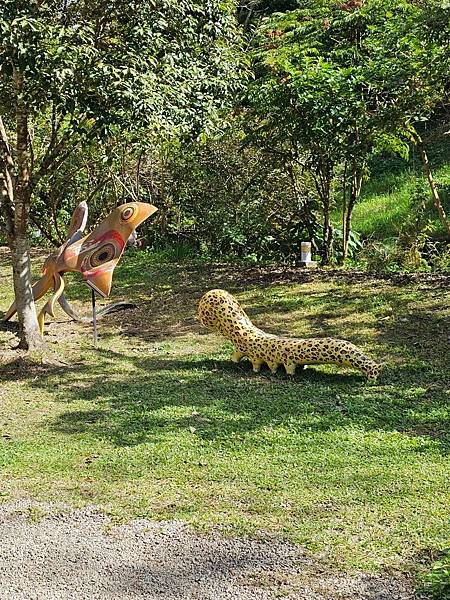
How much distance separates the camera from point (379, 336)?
797 cm

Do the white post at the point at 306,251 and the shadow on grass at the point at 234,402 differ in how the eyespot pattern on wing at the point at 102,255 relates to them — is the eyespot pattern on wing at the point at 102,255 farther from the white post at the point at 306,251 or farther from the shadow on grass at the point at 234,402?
the white post at the point at 306,251

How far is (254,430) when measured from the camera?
18.5ft

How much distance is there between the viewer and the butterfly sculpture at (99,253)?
8078 millimetres

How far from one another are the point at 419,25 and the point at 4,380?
17.7 ft

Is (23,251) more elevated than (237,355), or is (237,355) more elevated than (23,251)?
(23,251)

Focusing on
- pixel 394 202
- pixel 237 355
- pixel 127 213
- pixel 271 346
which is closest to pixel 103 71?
pixel 127 213

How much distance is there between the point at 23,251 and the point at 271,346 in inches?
109

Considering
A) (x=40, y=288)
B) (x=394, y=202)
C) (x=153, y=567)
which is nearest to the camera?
(x=153, y=567)

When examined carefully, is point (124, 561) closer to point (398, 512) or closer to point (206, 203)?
point (398, 512)

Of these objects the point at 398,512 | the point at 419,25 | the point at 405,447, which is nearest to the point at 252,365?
the point at 405,447

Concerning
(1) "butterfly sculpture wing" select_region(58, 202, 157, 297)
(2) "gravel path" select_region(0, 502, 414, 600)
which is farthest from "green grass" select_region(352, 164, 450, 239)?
(2) "gravel path" select_region(0, 502, 414, 600)

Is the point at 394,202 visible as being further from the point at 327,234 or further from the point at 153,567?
the point at 153,567

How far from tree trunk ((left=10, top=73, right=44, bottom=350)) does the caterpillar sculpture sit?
183 centimetres

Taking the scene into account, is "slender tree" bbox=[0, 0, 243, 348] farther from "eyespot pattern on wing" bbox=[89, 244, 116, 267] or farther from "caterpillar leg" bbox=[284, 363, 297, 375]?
"caterpillar leg" bbox=[284, 363, 297, 375]
